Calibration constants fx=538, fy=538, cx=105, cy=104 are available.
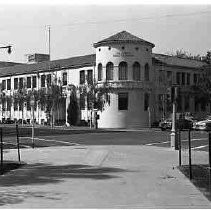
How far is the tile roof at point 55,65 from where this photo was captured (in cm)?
6888

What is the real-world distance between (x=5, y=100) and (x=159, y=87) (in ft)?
84.3

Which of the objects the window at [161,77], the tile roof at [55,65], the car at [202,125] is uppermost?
the tile roof at [55,65]

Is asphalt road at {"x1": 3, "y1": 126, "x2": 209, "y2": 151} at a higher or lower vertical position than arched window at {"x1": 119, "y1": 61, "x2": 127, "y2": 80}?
lower

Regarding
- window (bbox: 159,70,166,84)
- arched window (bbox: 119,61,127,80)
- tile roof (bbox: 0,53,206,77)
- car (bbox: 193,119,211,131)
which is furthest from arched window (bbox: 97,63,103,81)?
car (bbox: 193,119,211,131)

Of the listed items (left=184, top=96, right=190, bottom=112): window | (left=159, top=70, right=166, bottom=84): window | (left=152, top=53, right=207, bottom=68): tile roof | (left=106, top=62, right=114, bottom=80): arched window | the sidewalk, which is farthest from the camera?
(left=184, top=96, right=190, bottom=112): window

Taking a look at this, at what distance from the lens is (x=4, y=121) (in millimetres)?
80312

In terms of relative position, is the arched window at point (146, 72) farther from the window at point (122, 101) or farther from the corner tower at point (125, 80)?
the window at point (122, 101)

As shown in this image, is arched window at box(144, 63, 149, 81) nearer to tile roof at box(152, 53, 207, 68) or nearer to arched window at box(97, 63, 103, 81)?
tile roof at box(152, 53, 207, 68)

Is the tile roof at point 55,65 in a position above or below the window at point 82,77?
above

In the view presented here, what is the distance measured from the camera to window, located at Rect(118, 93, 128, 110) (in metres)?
62.5

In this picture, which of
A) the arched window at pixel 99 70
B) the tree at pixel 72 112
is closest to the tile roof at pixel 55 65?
the arched window at pixel 99 70

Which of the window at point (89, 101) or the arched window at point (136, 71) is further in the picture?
the window at point (89, 101)

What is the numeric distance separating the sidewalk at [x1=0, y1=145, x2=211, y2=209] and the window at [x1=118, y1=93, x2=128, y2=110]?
42.2 m

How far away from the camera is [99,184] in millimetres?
12625
